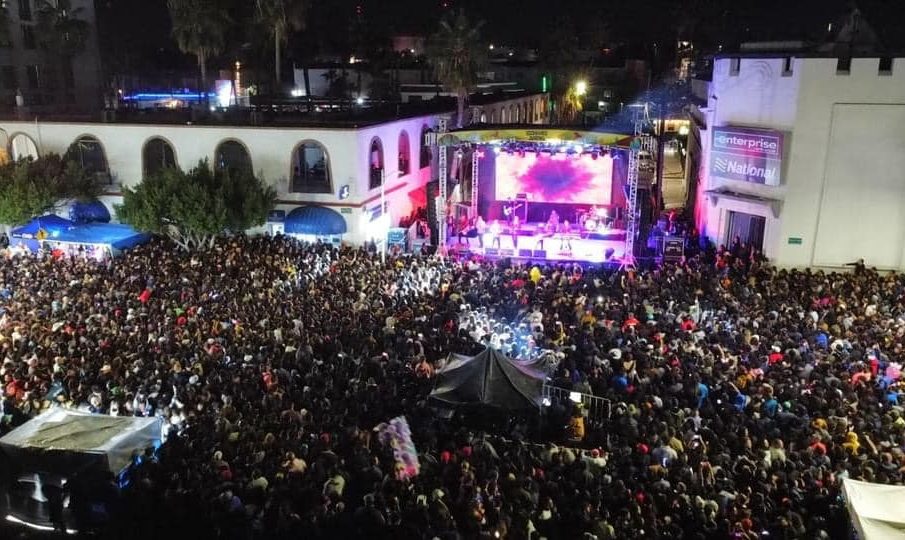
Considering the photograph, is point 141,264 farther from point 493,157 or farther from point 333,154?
point 493,157

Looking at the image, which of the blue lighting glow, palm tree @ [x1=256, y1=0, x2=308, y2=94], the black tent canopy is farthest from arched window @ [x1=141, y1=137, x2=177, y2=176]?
the blue lighting glow

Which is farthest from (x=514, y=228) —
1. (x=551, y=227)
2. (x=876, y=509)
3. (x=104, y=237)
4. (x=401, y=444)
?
(x=876, y=509)

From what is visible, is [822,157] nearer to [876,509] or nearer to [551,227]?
[551,227]

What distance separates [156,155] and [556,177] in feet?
50.4

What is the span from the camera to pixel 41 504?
34.0ft

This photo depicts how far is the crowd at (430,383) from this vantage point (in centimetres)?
938

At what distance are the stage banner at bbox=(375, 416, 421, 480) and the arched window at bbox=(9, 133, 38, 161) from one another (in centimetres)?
2268

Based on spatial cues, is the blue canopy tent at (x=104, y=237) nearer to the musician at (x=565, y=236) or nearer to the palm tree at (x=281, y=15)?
the palm tree at (x=281, y=15)

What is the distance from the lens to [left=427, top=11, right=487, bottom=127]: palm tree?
3266 centimetres

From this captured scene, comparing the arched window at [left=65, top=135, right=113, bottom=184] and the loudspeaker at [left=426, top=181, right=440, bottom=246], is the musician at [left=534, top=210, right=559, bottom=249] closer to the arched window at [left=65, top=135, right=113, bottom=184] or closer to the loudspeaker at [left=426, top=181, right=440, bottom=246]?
the loudspeaker at [left=426, top=181, right=440, bottom=246]

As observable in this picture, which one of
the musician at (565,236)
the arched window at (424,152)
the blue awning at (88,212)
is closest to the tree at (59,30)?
the blue awning at (88,212)

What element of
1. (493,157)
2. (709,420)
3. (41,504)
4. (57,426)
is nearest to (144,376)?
(57,426)

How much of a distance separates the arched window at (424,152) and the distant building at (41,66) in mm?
22167

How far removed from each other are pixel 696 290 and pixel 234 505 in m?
12.7
